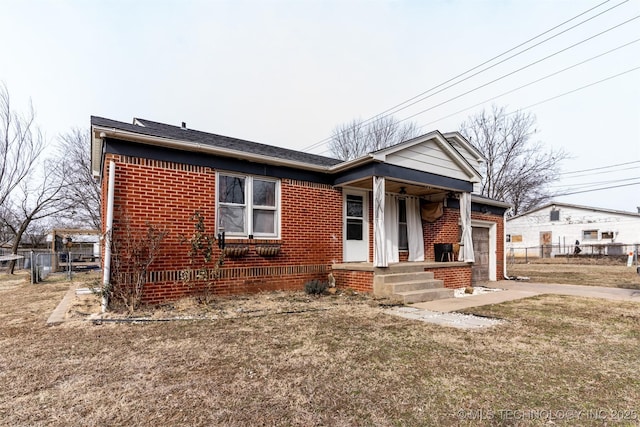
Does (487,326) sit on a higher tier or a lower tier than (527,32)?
lower

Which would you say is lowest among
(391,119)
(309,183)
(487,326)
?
(487,326)

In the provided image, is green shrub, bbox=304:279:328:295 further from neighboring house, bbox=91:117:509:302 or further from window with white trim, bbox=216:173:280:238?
window with white trim, bbox=216:173:280:238

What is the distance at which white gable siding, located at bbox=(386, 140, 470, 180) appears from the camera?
8.56m

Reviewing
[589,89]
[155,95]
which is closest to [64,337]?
[155,95]

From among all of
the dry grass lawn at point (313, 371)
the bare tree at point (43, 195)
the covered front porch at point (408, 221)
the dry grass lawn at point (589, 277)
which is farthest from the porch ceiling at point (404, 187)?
the bare tree at point (43, 195)

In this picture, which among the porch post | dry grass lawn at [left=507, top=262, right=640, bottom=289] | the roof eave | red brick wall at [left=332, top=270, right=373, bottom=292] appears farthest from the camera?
dry grass lawn at [left=507, top=262, right=640, bottom=289]

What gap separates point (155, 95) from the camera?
654 inches

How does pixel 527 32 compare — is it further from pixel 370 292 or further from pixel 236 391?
pixel 236 391

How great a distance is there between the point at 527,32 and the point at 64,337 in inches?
608

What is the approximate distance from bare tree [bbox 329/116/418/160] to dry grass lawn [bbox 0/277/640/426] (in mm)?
25318

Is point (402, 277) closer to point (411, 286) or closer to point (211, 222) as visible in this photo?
point (411, 286)

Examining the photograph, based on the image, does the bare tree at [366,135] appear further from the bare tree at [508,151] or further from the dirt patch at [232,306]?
the dirt patch at [232,306]

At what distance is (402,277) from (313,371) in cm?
520

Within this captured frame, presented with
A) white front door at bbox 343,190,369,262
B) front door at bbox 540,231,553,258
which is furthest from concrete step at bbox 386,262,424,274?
front door at bbox 540,231,553,258
